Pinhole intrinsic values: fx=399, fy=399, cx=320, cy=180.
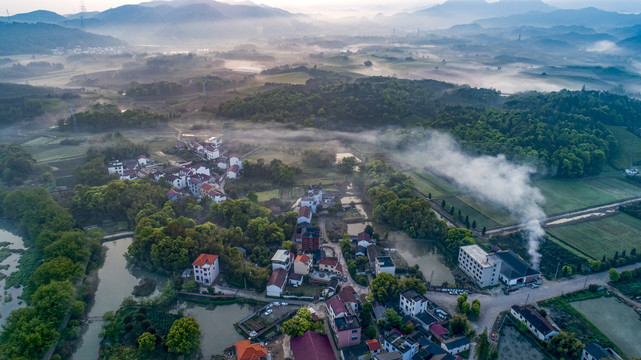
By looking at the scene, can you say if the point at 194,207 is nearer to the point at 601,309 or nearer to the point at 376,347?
the point at 376,347

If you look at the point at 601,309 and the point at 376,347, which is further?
the point at 601,309

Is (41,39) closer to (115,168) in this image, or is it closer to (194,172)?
(115,168)

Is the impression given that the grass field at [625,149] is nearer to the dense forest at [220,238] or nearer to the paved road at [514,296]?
the paved road at [514,296]

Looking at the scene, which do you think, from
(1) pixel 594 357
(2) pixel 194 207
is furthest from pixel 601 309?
(2) pixel 194 207

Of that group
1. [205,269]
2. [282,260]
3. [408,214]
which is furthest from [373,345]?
[408,214]

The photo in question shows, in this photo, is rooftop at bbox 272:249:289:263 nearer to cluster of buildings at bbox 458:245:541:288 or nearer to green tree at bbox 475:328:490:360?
cluster of buildings at bbox 458:245:541:288

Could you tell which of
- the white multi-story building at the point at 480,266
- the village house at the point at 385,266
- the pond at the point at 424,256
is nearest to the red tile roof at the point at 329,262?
the village house at the point at 385,266
